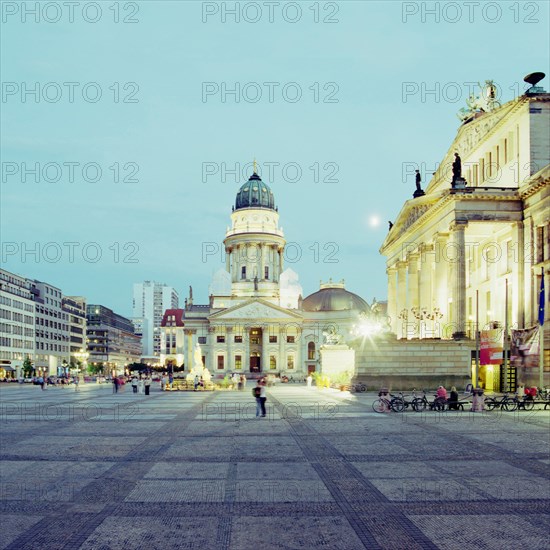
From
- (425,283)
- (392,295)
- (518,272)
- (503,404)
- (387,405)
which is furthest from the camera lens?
(392,295)

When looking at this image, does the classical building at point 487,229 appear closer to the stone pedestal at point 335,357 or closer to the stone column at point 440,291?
the stone column at point 440,291

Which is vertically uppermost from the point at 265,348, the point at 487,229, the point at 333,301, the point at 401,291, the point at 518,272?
the point at 487,229

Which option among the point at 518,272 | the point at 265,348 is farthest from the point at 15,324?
the point at 518,272

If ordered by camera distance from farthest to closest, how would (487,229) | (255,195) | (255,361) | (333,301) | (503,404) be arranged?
(333,301) < (255,195) < (255,361) < (487,229) < (503,404)

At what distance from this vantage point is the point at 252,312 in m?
146

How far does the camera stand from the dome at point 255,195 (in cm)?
15950

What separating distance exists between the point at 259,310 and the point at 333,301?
81.6 feet

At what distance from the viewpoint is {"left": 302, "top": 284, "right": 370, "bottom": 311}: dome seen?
164 meters

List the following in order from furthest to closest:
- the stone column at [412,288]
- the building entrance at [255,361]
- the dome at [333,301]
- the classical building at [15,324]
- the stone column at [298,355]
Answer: the dome at [333,301], the building entrance at [255,361], the stone column at [298,355], the classical building at [15,324], the stone column at [412,288]

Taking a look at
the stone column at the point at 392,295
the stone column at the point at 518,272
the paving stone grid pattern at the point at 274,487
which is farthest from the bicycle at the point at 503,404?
the stone column at the point at 392,295

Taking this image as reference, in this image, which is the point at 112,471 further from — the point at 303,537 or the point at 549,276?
the point at 549,276

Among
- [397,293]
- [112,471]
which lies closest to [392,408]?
[112,471]

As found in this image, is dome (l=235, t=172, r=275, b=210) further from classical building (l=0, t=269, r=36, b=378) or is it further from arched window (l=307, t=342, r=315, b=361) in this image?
classical building (l=0, t=269, r=36, b=378)

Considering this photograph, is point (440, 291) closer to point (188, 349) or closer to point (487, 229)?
point (487, 229)
